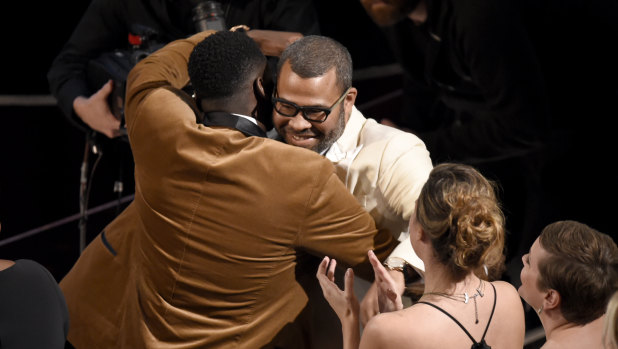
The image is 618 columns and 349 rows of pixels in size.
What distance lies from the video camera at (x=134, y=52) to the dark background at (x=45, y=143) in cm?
88

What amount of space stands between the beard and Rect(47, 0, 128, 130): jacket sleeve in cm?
135

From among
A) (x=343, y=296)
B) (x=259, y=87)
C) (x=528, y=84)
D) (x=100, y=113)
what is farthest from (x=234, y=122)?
(x=528, y=84)

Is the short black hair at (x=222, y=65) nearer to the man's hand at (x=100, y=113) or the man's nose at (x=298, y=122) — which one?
the man's nose at (x=298, y=122)

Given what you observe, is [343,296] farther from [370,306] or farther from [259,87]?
[259,87]

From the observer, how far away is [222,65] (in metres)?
2.28

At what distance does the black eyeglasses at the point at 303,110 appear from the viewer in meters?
2.40

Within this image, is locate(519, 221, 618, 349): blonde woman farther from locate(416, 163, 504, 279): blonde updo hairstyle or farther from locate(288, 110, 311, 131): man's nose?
locate(288, 110, 311, 131): man's nose

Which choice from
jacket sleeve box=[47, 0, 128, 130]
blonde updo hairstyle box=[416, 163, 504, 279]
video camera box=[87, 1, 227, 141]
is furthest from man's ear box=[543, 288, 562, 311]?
jacket sleeve box=[47, 0, 128, 130]

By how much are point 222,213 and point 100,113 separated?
111 centimetres

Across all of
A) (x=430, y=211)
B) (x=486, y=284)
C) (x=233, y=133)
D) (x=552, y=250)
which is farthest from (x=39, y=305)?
(x=552, y=250)

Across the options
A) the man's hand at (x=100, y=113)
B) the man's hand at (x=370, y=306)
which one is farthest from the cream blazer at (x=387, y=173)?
the man's hand at (x=100, y=113)

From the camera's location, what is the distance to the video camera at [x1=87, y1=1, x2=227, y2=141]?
2.95 meters

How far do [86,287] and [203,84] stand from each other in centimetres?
80

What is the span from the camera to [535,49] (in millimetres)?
3506
